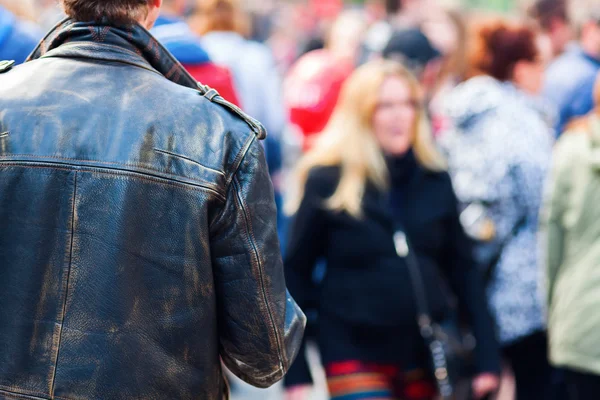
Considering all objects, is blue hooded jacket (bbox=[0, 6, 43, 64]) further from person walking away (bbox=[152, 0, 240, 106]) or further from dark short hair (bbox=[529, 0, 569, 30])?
dark short hair (bbox=[529, 0, 569, 30])

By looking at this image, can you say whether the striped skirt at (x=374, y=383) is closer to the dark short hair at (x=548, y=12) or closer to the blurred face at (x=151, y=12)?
the blurred face at (x=151, y=12)

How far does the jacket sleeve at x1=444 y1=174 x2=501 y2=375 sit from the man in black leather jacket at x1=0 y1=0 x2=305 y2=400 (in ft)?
6.78

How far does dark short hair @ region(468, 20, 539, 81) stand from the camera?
526 centimetres

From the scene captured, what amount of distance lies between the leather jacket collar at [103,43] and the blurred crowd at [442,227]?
5.82 feet

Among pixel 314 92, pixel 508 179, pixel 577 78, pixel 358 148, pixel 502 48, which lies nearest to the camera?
pixel 358 148

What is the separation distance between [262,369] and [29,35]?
2454 millimetres

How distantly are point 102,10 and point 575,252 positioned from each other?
8.66 feet

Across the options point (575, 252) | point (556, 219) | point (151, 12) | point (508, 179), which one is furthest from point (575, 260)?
point (151, 12)

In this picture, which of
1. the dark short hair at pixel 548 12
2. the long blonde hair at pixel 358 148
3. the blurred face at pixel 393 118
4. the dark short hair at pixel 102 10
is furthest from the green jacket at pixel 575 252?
the dark short hair at pixel 548 12

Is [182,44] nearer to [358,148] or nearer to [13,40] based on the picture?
[13,40]

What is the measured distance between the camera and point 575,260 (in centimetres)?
418

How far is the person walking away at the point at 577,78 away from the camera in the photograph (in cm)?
641

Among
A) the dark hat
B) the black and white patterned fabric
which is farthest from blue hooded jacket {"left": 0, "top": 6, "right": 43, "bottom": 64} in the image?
the dark hat

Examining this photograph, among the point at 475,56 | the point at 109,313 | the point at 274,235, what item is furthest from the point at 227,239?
the point at 475,56
